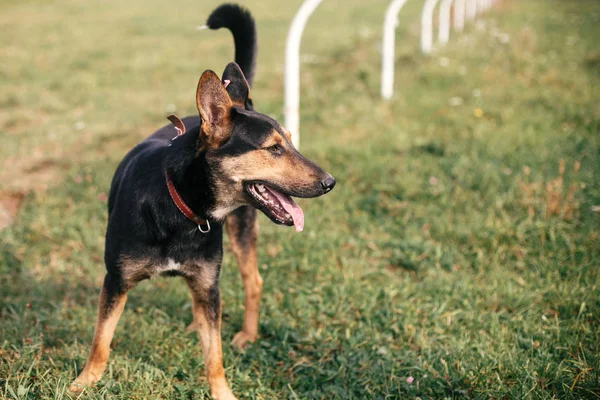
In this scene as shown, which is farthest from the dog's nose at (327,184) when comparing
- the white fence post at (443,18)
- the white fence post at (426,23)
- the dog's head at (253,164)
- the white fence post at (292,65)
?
the white fence post at (443,18)

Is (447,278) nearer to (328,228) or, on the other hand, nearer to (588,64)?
(328,228)

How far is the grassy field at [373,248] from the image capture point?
3.10 m

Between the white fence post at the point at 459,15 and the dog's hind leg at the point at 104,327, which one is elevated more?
the white fence post at the point at 459,15

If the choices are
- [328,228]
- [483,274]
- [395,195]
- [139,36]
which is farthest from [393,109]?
[139,36]

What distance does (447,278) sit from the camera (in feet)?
13.5

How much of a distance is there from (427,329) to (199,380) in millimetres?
1468

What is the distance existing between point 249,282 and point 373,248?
136 cm

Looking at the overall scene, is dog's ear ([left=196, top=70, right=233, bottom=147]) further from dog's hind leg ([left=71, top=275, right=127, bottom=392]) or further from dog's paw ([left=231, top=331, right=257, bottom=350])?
dog's paw ([left=231, top=331, right=257, bottom=350])

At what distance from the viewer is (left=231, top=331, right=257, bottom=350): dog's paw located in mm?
3518

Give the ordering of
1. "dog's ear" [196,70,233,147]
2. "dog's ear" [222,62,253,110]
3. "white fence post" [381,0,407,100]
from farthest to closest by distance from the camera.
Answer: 1. "white fence post" [381,0,407,100]
2. "dog's ear" [222,62,253,110]
3. "dog's ear" [196,70,233,147]

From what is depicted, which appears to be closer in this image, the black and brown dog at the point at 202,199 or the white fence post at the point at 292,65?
the black and brown dog at the point at 202,199

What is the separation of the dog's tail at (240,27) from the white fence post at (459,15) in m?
11.8

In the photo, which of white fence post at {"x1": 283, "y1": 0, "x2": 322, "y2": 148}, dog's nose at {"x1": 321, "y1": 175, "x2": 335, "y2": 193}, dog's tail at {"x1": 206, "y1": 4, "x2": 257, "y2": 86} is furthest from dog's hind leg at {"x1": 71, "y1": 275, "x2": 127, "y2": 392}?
white fence post at {"x1": 283, "y1": 0, "x2": 322, "y2": 148}

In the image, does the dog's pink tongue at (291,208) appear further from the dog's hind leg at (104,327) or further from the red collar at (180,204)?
the dog's hind leg at (104,327)
